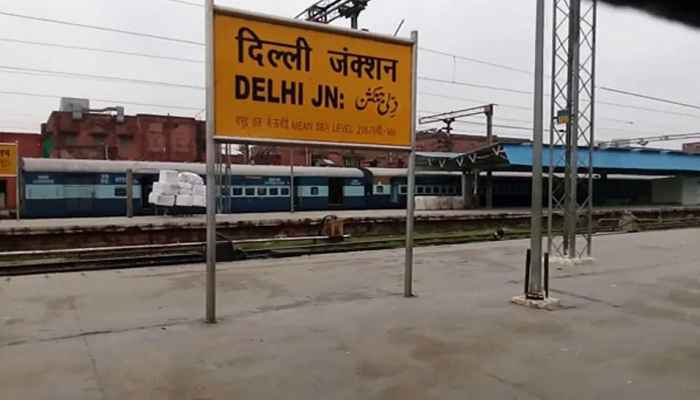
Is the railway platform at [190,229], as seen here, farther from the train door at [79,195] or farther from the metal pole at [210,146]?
the metal pole at [210,146]

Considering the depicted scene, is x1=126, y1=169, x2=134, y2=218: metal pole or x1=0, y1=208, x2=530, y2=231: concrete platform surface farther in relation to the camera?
x1=126, y1=169, x2=134, y2=218: metal pole

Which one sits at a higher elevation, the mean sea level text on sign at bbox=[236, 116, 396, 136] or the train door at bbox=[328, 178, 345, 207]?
the mean sea level text on sign at bbox=[236, 116, 396, 136]

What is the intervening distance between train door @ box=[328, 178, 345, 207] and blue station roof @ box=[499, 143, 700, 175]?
880 cm

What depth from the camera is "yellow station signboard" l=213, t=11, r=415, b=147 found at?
6312mm

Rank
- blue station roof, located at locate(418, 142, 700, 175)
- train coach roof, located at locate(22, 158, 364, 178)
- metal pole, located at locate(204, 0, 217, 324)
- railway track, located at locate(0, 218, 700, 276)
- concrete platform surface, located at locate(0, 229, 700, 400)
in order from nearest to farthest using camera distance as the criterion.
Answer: concrete platform surface, located at locate(0, 229, 700, 400), metal pole, located at locate(204, 0, 217, 324), railway track, located at locate(0, 218, 700, 276), train coach roof, located at locate(22, 158, 364, 178), blue station roof, located at locate(418, 142, 700, 175)

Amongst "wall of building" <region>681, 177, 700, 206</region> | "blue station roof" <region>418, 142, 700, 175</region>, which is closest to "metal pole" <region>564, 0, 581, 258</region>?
"blue station roof" <region>418, 142, 700, 175</region>

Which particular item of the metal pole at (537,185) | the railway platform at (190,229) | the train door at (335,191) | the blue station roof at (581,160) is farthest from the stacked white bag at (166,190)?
the metal pole at (537,185)

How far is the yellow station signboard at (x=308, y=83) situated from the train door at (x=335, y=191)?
23.8 m

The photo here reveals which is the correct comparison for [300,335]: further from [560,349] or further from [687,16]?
[687,16]

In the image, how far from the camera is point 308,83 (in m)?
6.89

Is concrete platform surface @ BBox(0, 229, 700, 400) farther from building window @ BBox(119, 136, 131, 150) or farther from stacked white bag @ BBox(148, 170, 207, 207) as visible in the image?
building window @ BBox(119, 136, 131, 150)

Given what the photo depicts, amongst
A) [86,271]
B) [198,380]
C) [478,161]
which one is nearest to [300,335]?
[198,380]

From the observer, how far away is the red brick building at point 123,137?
47.7 meters

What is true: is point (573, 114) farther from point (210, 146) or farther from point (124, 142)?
point (124, 142)
